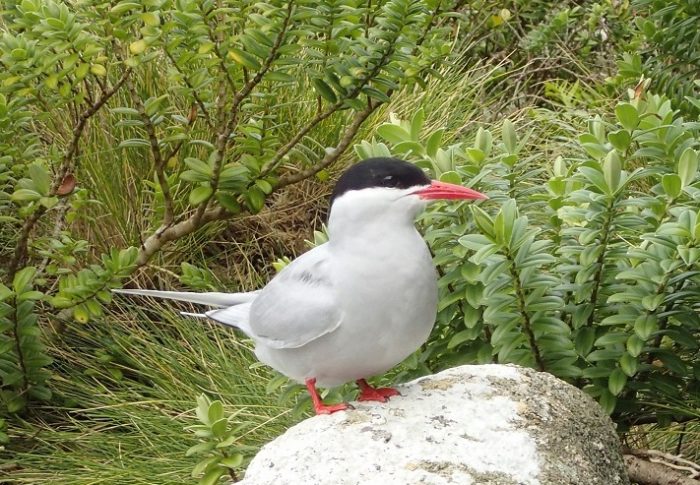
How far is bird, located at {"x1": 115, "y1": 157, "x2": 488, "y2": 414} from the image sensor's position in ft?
7.86

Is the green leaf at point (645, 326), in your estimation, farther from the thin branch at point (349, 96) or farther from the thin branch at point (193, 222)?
the thin branch at point (193, 222)

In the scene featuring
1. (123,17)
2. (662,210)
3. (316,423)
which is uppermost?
(123,17)

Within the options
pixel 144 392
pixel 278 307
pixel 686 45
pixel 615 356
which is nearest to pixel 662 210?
pixel 615 356

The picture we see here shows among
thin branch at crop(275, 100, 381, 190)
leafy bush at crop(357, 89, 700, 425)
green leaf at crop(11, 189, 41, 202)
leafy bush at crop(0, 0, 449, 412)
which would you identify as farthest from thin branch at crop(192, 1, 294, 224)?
green leaf at crop(11, 189, 41, 202)

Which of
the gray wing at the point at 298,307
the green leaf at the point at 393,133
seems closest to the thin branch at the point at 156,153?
the green leaf at the point at 393,133

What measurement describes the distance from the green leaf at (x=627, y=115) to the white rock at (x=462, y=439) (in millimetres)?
714

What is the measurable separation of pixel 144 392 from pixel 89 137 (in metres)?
1.28

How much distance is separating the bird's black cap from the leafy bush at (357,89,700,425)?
284mm

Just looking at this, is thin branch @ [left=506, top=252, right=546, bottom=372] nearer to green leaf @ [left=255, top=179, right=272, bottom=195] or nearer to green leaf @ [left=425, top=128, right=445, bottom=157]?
green leaf @ [left=425, top=128, right=445, bottom=157]

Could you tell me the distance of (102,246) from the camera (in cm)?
483

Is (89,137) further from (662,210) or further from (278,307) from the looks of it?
(662,210)

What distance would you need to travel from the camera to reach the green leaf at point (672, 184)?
8.71ft

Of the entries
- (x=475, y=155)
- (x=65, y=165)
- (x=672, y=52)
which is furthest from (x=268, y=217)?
(x=475, y=155)

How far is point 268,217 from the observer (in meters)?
5.08
